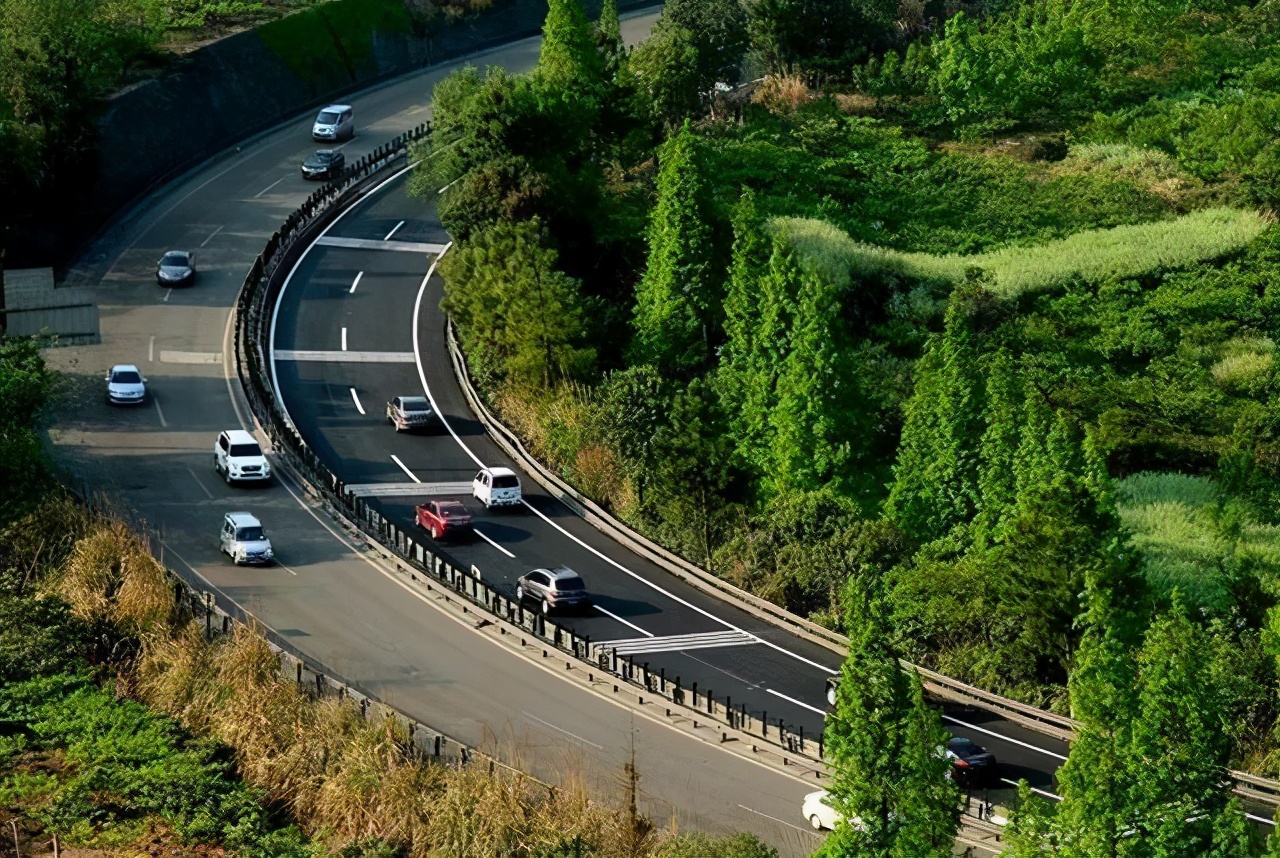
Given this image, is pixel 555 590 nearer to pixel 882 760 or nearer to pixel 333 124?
pixel 882 760

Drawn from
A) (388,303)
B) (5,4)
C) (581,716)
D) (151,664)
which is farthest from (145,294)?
(581,716)

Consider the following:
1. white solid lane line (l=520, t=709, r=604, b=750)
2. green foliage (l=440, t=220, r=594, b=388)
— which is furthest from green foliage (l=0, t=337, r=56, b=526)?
white solid lane line (l=520, t=709, r=604, b=750)

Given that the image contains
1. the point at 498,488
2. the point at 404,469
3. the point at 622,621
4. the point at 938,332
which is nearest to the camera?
the point at 622,621

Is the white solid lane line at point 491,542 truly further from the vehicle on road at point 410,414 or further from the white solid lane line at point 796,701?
the white solid lane line at point 796,701

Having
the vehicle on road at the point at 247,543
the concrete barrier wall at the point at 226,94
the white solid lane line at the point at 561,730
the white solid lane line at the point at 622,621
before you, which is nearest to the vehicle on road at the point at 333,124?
the concrete barrier wall at the point at 226,94

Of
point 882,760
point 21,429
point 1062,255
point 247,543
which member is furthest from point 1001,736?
point 1062,255

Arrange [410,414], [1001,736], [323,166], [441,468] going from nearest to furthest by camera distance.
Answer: [1001,736] < [441,468] < [410,414] < [323,166]

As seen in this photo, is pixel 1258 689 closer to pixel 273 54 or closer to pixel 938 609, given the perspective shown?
pixel 938 609
